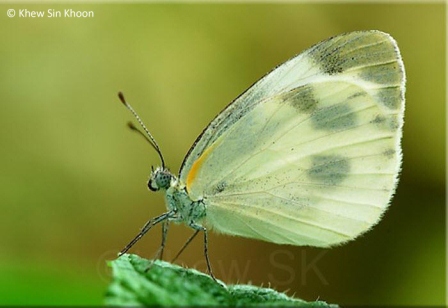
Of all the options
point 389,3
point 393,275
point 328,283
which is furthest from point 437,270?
point 389,3

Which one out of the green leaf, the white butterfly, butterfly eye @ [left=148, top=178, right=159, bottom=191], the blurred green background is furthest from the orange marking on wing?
the blurred green background

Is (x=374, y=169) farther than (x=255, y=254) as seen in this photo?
No

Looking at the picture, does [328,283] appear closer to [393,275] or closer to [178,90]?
[393,275]

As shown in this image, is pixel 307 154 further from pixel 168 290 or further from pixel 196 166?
pixel 168 290

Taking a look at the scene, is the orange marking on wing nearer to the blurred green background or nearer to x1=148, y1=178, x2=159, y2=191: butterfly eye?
x1=148, y1=178, x2=159, y2=191: butterfly eye

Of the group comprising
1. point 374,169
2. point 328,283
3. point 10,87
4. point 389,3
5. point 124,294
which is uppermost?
point 389,3

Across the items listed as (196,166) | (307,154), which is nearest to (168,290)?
(196,166)

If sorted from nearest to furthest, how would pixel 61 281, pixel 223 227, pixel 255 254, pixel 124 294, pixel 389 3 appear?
pixel 124 294
pixel 223 227
pixel 61 281
pixel 255 254
pixel 389 3
